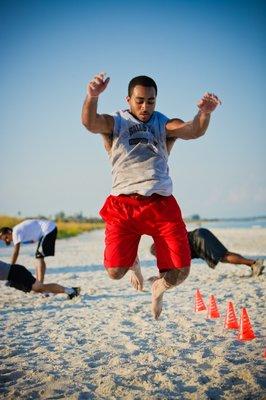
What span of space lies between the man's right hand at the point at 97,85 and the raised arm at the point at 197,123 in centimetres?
86

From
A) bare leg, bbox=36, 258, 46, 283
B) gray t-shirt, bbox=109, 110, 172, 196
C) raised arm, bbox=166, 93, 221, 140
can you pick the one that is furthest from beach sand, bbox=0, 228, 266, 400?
raised arm, bbox=166, 93, 221, 140

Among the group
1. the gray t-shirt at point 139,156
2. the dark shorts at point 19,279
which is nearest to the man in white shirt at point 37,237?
the dark shorts at point 19,279

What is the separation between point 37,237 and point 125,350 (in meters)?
4.36

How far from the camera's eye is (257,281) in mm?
7418

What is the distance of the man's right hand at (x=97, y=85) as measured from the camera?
10.5 ft

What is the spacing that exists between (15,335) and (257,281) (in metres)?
5.18

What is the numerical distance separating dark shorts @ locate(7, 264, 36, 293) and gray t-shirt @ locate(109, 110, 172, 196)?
200 centimetres

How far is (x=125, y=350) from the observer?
3590 millimetres

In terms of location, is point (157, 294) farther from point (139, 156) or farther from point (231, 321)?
point (139, 156)

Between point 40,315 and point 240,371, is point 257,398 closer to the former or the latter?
point 240,371

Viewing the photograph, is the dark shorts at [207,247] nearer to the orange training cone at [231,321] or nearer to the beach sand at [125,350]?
the beach sand at [125,350]

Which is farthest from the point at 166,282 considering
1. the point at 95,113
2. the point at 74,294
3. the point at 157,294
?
the point at 74,294

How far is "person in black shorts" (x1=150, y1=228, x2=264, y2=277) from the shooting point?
7191 millimetres

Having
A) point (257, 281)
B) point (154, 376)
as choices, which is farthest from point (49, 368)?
point (257, 281)
